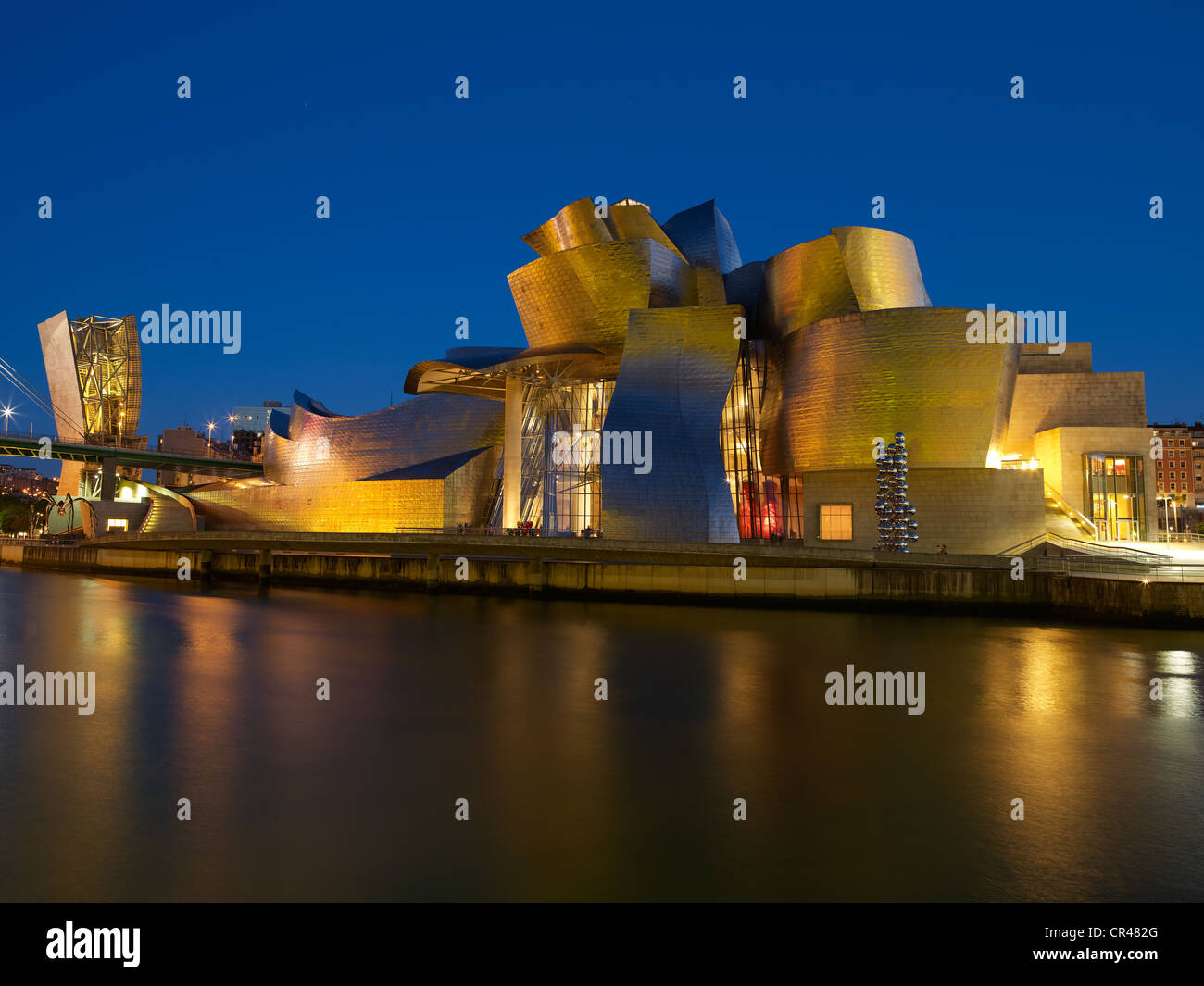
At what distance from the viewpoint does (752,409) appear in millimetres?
37062

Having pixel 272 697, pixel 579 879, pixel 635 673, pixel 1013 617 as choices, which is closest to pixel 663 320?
pixel 1013 617

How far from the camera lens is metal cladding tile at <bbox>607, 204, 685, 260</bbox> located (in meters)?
35.1

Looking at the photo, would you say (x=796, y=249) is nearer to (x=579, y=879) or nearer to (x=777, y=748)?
(x=777, y=748)

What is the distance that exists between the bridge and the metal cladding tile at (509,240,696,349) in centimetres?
3335

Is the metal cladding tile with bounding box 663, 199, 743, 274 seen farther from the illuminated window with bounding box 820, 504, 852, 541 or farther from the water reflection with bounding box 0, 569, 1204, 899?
the water reflection with bounding box 0, 569, 1204, 899

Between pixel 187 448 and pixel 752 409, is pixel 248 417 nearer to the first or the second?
pixel 187 448

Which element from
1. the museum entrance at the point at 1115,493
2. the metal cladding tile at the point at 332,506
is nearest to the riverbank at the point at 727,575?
the metal cladding tile at the point at 332,506

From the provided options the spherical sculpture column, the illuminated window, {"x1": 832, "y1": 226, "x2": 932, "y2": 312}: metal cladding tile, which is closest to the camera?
the spherical sculpture column

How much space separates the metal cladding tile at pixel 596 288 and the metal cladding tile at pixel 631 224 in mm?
2680

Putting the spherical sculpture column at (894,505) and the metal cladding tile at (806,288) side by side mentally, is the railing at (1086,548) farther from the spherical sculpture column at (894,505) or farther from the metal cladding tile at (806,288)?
the metal cladding tile at (806,288)

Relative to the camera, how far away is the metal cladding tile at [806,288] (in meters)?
31.6

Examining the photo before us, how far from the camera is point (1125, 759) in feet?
31.4

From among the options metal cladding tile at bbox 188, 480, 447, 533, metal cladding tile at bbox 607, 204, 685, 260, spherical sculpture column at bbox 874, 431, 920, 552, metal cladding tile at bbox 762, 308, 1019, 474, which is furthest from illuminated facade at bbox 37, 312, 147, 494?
spherical sculpture column at bbox 874, 431, 920, 552
